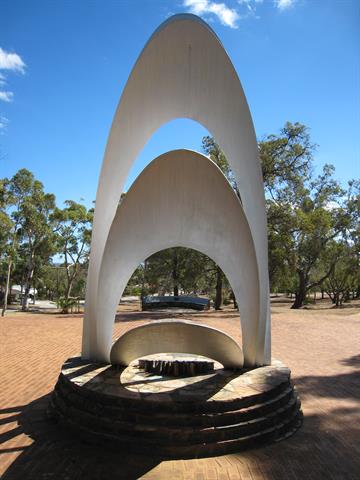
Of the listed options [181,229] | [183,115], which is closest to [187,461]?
[181,229]

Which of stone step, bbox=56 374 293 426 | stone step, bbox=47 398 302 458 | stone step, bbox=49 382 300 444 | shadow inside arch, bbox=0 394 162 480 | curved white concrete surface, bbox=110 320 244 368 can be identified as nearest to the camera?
shadow inside arch, bbox=0 394 162 480

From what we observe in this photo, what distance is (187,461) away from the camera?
4410mm

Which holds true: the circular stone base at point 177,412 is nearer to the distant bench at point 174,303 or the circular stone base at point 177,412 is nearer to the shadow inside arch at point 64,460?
the shadow inside arch at point 64,460

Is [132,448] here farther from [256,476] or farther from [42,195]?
[42,195]

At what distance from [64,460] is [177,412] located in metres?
1.44

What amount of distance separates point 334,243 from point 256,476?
2717 cm

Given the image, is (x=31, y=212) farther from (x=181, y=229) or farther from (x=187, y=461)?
(x=187, y=461)

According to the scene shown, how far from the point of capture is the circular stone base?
4641mm

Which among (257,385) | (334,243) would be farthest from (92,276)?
(334,243)

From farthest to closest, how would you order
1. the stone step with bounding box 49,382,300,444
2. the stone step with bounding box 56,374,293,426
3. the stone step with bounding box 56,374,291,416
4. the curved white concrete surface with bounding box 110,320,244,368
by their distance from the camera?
the curved white concrete surface with bounding box 110,320,244,368 < the stone step with bounding box 56,374,291,416 < the stone step with bounding box 56,374,293,426 < the stone step with bounding box 49,382,300,444

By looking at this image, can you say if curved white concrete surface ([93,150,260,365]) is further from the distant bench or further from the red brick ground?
the distant bench

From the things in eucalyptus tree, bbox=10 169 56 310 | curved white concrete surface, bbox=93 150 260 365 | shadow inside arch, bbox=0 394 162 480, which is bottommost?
shadow inside arch, bbox=0 394 162 480

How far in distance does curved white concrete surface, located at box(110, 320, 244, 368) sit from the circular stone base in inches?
25.6

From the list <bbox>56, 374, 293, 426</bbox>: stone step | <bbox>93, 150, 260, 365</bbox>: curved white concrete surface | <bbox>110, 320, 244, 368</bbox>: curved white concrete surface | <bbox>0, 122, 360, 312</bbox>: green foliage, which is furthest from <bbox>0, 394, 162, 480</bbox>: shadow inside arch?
<bbox>0, 122, 360, 312</bbox>: green foliage
